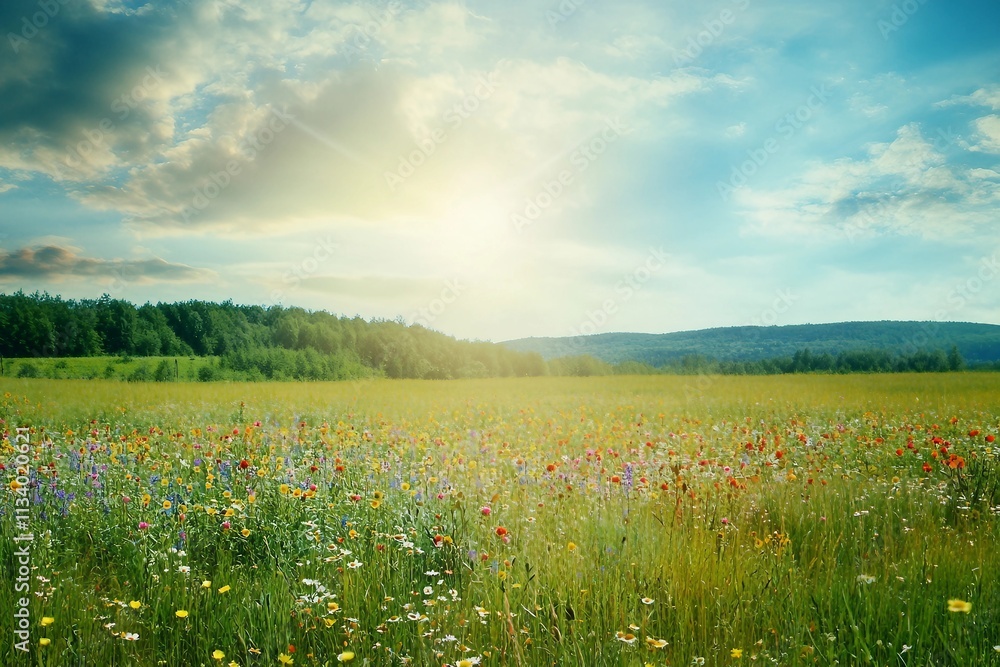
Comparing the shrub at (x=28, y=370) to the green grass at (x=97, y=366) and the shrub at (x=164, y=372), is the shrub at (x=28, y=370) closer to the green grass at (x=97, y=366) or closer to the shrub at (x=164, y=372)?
the green grass at (x=97, y=366)

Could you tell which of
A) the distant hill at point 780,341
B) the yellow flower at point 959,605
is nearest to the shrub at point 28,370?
the yellow flower at point 959,605

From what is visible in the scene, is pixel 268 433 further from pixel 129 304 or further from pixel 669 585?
pixel 129 304

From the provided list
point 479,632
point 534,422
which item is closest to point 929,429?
point 534,422

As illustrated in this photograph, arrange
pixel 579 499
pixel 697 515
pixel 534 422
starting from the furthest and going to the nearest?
pixel 534 422, pixel 579 499, pixel 697 515

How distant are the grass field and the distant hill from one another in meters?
98.2

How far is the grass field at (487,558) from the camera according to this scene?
2.79 meters

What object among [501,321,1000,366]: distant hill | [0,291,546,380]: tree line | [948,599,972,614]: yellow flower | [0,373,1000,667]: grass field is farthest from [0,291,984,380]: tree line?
[501,321,1000,366]: distant hill

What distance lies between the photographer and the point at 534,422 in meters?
11.0

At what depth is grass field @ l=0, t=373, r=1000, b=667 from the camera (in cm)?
279

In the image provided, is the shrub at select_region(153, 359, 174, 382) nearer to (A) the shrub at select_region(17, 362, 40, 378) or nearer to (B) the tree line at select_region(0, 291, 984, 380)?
(B) the tree line at select_region(0, 291, 984, 380)

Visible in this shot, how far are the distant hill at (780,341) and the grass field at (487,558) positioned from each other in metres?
98.2

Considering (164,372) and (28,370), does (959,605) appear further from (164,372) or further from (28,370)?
(164,372)

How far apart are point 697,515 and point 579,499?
1.12 m

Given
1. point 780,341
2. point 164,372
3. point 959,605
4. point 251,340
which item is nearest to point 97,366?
point 164,372
